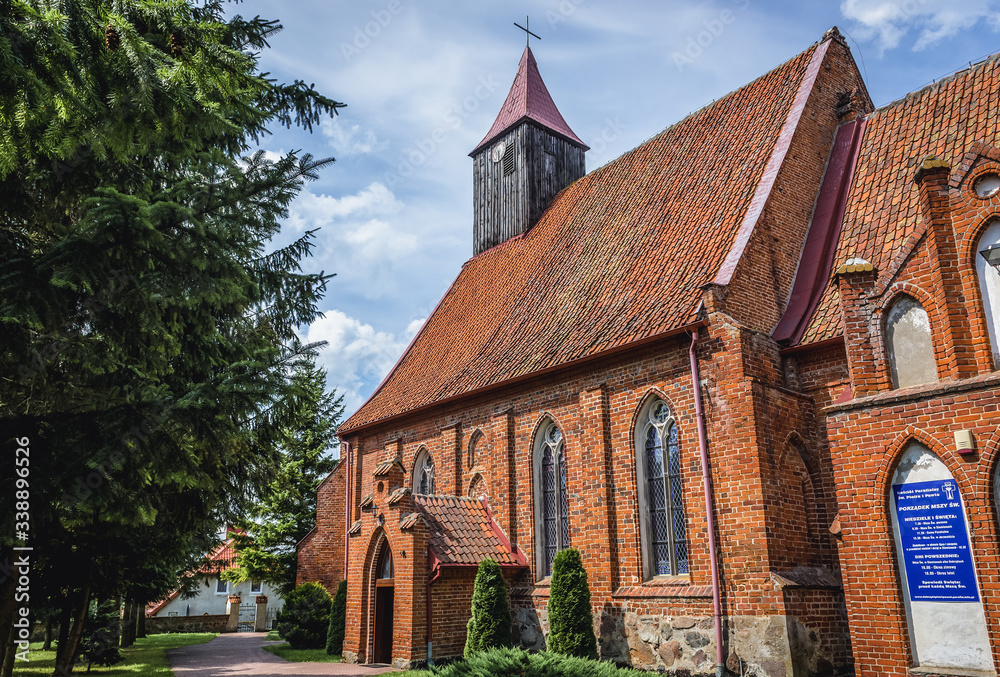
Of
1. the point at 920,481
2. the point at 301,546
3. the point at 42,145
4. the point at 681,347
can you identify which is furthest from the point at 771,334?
the point at 301,546

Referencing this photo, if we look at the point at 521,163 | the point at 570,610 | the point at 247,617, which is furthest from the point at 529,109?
the point at 247,617

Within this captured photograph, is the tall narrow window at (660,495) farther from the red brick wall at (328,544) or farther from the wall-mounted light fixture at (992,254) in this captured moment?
the red brick wall at (328,544)

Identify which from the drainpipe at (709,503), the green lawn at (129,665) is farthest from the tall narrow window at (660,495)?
the green lawn at (129,665)

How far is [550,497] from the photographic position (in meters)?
15.2

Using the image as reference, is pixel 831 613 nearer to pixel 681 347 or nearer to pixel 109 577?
pixel 681 347

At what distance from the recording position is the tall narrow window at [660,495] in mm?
12328

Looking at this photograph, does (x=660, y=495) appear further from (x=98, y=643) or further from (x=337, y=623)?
(x=98, y=643)

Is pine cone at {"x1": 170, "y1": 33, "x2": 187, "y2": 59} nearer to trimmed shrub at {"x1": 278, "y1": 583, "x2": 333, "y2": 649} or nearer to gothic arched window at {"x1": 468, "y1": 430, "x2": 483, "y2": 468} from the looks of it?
gothic arched window at {"x1": 468, "y1": 430, "x2": 483, "y2": 468}

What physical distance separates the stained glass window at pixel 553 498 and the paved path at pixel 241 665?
4079mm

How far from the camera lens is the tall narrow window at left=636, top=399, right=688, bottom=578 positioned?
40.4ft

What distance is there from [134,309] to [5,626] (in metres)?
4.44

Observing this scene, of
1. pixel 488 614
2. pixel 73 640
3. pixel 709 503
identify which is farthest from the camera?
pixel 73 640

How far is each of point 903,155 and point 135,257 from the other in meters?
12.4

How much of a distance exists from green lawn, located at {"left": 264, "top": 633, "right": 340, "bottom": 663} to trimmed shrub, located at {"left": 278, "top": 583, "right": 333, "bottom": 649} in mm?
423
